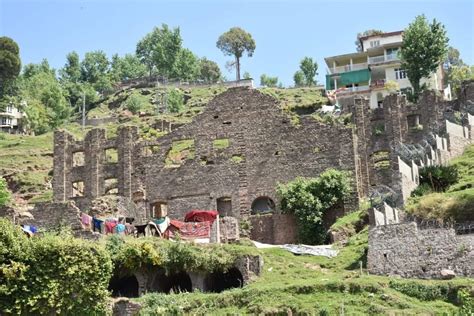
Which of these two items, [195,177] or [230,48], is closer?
[195,177]

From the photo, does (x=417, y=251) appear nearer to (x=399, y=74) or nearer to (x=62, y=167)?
(x=62, y=167)

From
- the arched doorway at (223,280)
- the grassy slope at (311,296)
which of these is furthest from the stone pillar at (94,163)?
the grassy slope at (311,296)

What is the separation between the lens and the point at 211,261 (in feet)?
115

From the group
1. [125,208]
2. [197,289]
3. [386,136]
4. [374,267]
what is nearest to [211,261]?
[197,289]

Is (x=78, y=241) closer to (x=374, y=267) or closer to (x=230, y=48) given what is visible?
(x=374, y=267)

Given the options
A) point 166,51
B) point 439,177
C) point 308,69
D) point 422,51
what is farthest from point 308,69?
point 439,177

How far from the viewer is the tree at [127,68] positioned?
118 meters

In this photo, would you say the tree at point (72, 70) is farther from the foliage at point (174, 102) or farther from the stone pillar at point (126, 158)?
the stone pillar at point (126, 158)

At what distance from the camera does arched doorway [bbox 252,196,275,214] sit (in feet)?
157

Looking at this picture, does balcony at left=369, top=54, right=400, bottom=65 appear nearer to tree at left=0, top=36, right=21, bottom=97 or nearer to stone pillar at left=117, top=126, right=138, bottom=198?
stone pillar at left=117, top=126, right=138, bottom=198

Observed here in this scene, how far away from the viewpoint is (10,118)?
10038 cm

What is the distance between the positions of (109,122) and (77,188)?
35.1 meters

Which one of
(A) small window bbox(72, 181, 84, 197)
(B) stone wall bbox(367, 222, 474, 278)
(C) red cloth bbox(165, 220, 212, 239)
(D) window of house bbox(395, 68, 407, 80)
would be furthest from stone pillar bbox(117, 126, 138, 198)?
(D) window of house bbox(395, 68, 407, 80)

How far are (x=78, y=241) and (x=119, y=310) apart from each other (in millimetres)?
3219
